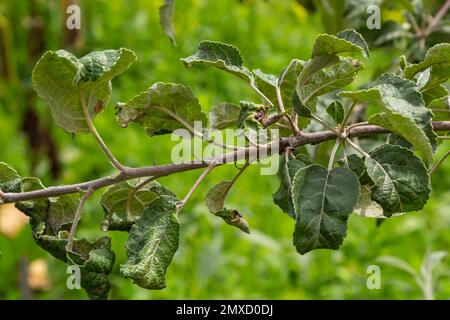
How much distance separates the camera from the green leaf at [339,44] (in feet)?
2.77

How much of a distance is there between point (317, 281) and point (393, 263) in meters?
0.64

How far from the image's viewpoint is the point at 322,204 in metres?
0.88

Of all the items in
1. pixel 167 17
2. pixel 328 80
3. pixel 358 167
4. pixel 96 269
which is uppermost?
pixel 167 17

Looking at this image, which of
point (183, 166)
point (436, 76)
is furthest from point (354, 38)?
point (183, 166)

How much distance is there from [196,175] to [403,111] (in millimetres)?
2055

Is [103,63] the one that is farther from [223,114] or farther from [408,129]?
[408,129]

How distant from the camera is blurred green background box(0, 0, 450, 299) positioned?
224 cm

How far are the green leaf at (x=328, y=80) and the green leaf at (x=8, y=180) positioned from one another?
1.25ft

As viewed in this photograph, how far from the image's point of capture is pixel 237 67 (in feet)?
3.09

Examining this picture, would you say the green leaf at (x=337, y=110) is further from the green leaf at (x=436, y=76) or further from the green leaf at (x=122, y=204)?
the green leaf at (x=122, y=204)

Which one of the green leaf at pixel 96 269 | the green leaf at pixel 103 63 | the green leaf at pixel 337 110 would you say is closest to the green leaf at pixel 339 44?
the green leaf at pixel 337 110

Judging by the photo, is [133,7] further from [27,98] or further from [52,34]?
[27,98]

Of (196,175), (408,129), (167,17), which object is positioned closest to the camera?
(408,129)

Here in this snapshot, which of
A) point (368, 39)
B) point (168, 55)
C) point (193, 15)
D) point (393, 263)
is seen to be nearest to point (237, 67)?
point (368, 39)
